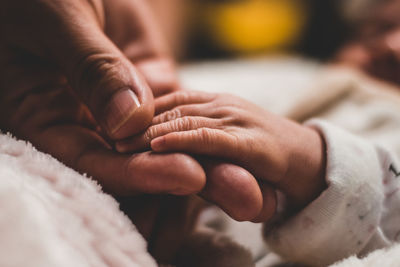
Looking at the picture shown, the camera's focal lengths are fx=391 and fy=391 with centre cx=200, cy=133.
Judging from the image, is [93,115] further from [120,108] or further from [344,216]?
[344,216]

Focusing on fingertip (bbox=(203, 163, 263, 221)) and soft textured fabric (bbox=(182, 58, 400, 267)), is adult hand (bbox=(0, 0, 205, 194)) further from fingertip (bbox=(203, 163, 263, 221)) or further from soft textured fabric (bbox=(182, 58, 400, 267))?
soft textured fabric (bbox=(182, 58, 400, 267))

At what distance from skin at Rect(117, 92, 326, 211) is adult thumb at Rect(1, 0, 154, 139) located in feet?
0.09

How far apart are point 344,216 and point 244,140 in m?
0.16

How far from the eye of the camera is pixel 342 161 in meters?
0.50

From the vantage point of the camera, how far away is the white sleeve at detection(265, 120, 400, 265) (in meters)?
0.48

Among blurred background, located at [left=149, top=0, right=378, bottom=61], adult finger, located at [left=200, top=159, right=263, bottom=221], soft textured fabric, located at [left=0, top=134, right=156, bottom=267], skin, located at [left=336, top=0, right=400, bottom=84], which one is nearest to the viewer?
soft textured fabric, located at [left=0, top=134, right=156, bottom=267]

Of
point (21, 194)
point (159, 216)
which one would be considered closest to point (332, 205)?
point (159, 216)

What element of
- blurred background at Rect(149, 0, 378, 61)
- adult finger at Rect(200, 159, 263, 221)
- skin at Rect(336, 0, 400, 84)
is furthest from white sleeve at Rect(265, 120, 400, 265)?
blurred background at Rect(149, 0, 378, 61)

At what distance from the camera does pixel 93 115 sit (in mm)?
483

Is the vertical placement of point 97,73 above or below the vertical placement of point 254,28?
above

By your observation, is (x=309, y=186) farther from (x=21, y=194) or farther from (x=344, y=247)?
(x=21, y=194)

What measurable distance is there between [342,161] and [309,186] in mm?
53

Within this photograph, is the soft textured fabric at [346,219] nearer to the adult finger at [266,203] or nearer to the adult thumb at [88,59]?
the adult finger at [266,203]

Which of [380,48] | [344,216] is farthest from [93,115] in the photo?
[380,48]
